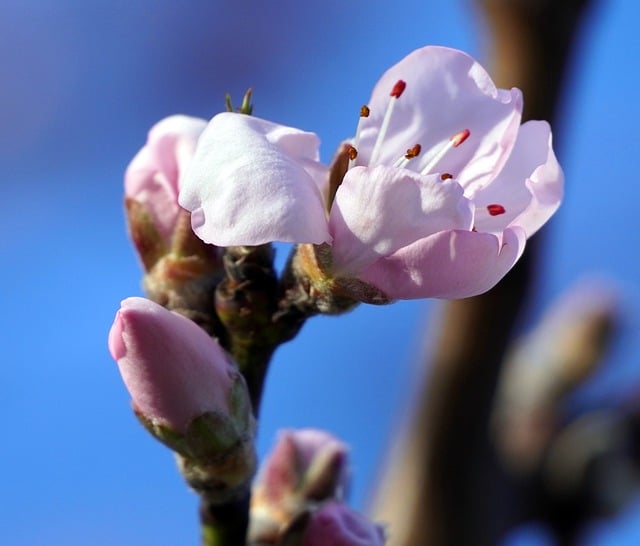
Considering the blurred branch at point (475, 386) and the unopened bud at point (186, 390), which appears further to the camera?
the blurred branch at point (475, 386)

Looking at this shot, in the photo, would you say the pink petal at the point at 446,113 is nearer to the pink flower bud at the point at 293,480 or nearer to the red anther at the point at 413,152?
the red anther at the point at 413,152

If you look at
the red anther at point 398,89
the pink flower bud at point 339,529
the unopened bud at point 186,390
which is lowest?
the pink flower bud at point 339,529

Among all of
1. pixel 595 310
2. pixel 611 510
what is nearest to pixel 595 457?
pixel 611 510

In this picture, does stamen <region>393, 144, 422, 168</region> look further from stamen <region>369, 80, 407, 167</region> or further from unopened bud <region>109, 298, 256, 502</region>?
unopened bud <region>109, 298, 256, 502</region>

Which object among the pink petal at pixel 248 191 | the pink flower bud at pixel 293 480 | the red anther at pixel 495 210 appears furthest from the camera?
the pink flower bud at pixel 293 480

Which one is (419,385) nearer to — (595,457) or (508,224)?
(595,457)

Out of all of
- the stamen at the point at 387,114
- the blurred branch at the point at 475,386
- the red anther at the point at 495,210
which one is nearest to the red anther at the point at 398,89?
the stamen at the point at 387,114

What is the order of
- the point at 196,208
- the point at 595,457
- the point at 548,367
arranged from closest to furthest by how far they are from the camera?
the point at 196,208 → the point at 595,457 → the point at 548,367

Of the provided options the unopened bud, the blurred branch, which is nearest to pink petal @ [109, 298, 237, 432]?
the unopened bud
